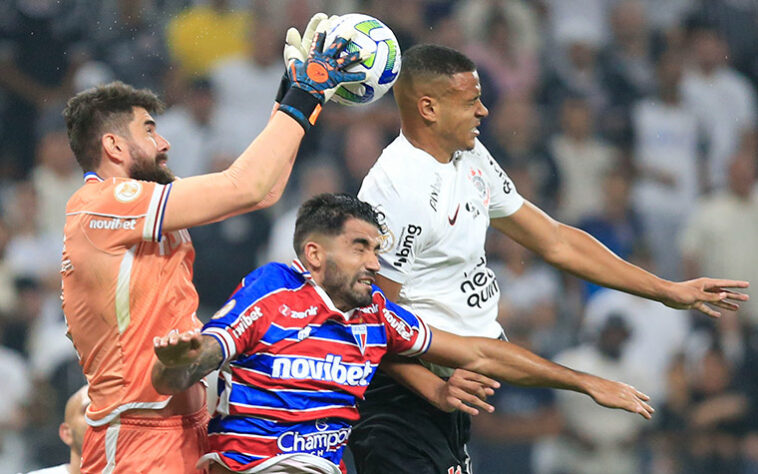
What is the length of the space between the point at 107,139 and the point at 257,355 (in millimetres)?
959

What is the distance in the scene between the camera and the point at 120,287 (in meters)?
3.47

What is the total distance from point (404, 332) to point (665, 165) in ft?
20.1

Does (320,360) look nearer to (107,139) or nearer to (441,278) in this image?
(441,278)

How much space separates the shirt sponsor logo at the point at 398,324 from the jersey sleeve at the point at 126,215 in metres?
0.90

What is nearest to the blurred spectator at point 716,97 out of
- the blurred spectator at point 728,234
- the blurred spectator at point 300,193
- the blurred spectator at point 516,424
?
the blurred spectator at point 728,234

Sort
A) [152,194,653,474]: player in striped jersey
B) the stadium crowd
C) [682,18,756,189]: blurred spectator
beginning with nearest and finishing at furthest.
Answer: [152,194,653,474]: player in striped jersey, the stadium crowd, [682,18,756,189]: blurred spectator

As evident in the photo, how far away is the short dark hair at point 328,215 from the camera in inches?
147

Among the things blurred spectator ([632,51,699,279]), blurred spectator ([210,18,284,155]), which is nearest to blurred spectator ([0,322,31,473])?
blurred spectator ([210,18,284,155])

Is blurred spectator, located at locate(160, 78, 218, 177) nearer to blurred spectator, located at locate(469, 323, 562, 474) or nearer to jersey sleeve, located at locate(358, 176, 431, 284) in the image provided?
blurred spectator, located at locate(469, 323, 562, 474)

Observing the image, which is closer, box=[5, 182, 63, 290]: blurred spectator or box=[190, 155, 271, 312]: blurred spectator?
box=[190, 155, 271, 312]: blurred spectator

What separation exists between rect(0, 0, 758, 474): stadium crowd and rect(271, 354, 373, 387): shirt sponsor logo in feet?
13.3

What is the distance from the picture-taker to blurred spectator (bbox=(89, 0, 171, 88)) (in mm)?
8430

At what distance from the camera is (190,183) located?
3441 millimetres

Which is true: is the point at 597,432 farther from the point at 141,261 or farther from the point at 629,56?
the point at 141,261
